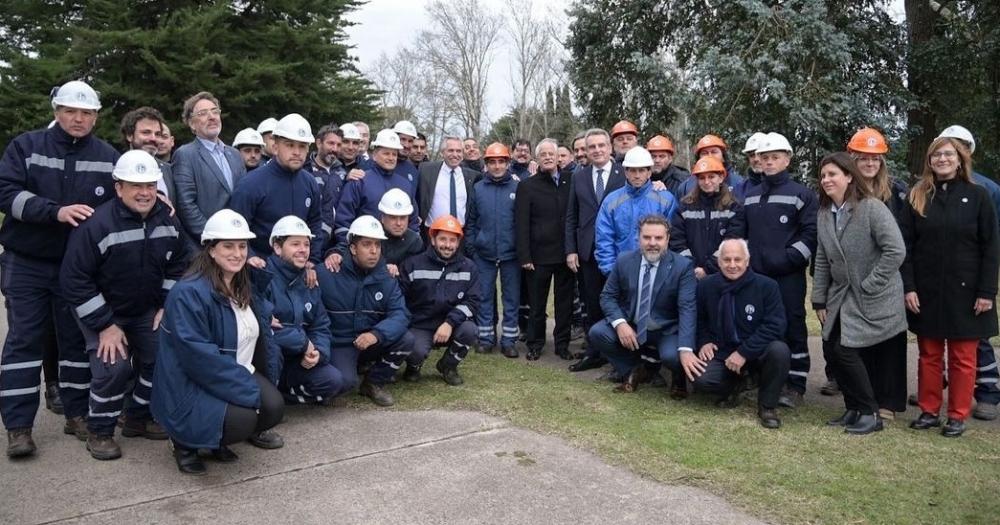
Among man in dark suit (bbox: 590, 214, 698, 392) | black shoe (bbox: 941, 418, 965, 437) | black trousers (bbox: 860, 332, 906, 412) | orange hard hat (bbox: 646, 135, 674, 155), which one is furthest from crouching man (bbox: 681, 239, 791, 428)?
orange hard hat (bbox: 646, 135, 674, 155)

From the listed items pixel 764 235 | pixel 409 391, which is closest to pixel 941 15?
pixel 764 235

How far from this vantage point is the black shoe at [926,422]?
5035 millimetres

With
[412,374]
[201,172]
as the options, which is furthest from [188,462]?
[412,374]

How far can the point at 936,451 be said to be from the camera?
457 centimetres

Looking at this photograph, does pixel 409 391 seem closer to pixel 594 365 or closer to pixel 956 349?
pixel 594 365

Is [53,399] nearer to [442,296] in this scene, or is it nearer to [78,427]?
[78,427]

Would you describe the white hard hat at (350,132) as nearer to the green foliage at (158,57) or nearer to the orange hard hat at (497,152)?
the orange hard hat at (497,152)

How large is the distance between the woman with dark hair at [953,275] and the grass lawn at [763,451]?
0.30m

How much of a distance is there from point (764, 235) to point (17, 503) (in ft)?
16.9

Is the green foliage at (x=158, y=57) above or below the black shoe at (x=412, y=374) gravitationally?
above

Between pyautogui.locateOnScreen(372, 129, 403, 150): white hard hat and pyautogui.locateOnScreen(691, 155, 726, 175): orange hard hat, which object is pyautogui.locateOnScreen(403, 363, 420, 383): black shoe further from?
pyautogui.locateOnScreen(691, 155, 726, 175): orange hard hat

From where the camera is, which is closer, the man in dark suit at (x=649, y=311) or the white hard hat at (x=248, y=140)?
the man in dark suit at (x=649, y=311)

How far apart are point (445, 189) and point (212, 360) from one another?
149 inches

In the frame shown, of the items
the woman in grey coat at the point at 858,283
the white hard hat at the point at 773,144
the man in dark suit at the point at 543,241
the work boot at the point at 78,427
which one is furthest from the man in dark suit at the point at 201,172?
the woman in grey coat at the point at 858,283
